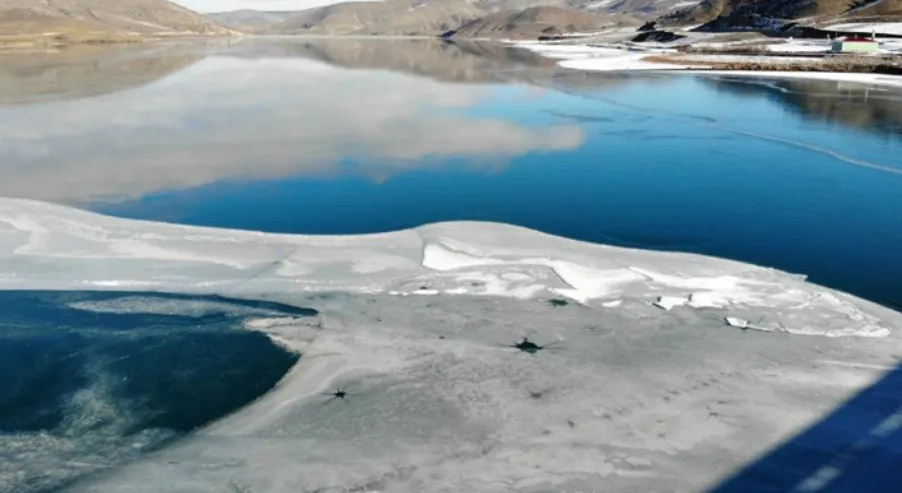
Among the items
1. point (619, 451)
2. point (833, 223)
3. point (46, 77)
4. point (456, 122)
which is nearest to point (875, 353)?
point (619, 451)

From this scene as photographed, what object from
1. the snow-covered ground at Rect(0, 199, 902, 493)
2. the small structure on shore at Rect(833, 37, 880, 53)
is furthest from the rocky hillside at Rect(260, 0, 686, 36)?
the snow-covered ground at Rect(0, 199, 902, 493)

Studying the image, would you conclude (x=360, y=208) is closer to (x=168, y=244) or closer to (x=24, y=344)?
(x=168, y=244)

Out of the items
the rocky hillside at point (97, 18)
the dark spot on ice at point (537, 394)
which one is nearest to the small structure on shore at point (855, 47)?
the dark spot on ice at point (537, 394)

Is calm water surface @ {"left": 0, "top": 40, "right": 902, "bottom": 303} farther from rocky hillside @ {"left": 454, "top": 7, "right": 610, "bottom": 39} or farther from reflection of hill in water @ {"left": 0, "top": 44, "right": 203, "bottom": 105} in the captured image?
rocky hillside @ {"left": 454, "top": 7, "right": 610, "bottom": 39}

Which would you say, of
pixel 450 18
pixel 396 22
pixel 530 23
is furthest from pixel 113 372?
pixel 450 18

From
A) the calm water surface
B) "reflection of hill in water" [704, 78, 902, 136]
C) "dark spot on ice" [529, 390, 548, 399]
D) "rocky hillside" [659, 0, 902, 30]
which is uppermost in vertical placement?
"rocky hillside" [659, 0, 902, 30]

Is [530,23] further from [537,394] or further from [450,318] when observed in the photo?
[537,394]
